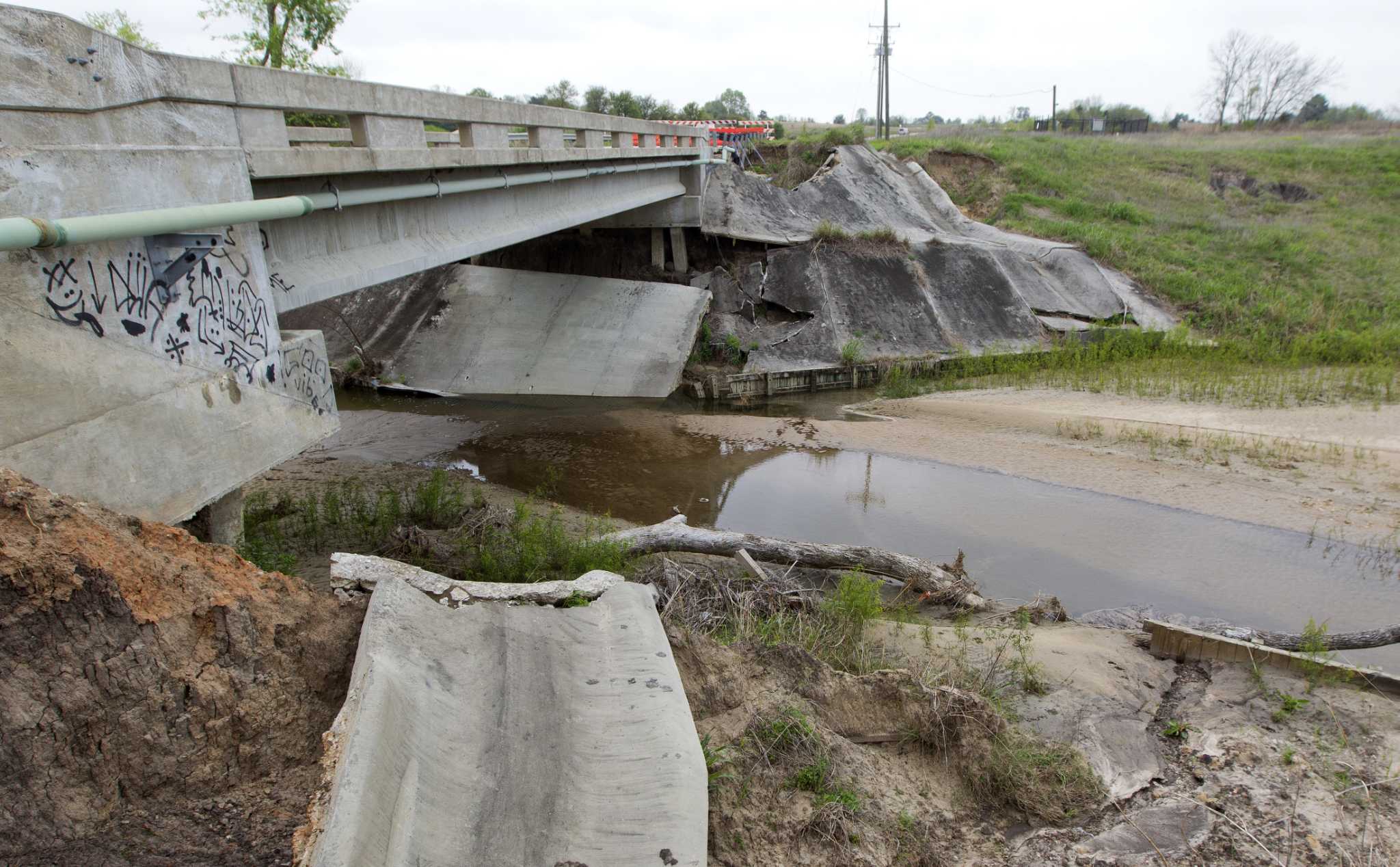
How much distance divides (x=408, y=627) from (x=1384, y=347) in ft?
71.2

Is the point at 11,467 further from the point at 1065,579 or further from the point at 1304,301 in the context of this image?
the point at 1304,301

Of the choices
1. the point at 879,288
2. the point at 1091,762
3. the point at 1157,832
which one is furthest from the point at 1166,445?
the point at 1157,832

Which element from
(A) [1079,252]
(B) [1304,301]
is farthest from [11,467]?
(B) [1304,301]

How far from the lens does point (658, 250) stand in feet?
69.2

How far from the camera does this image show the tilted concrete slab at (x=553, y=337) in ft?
57.8

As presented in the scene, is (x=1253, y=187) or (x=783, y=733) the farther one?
(x=1253, y=187)

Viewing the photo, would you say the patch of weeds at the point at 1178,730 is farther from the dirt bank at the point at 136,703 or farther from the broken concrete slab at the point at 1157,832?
the dirt bank at the point at 136,703

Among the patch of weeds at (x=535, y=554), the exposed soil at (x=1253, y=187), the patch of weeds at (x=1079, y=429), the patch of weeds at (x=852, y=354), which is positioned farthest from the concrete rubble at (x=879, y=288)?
the exposed soil at (x=1253, y=187)

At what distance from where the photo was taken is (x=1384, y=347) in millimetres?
17750

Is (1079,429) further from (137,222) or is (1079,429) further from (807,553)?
(137,222)

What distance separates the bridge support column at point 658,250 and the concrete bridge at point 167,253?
12276 millimetres

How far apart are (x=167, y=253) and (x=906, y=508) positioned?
915 cm

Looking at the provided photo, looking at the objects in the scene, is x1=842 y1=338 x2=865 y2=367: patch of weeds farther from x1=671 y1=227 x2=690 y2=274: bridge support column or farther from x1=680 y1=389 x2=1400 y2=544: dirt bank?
x1=671 y1=227 x2=690 y2=274: bridge support column

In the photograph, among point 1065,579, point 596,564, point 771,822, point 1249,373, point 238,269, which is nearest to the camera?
point 771,822
